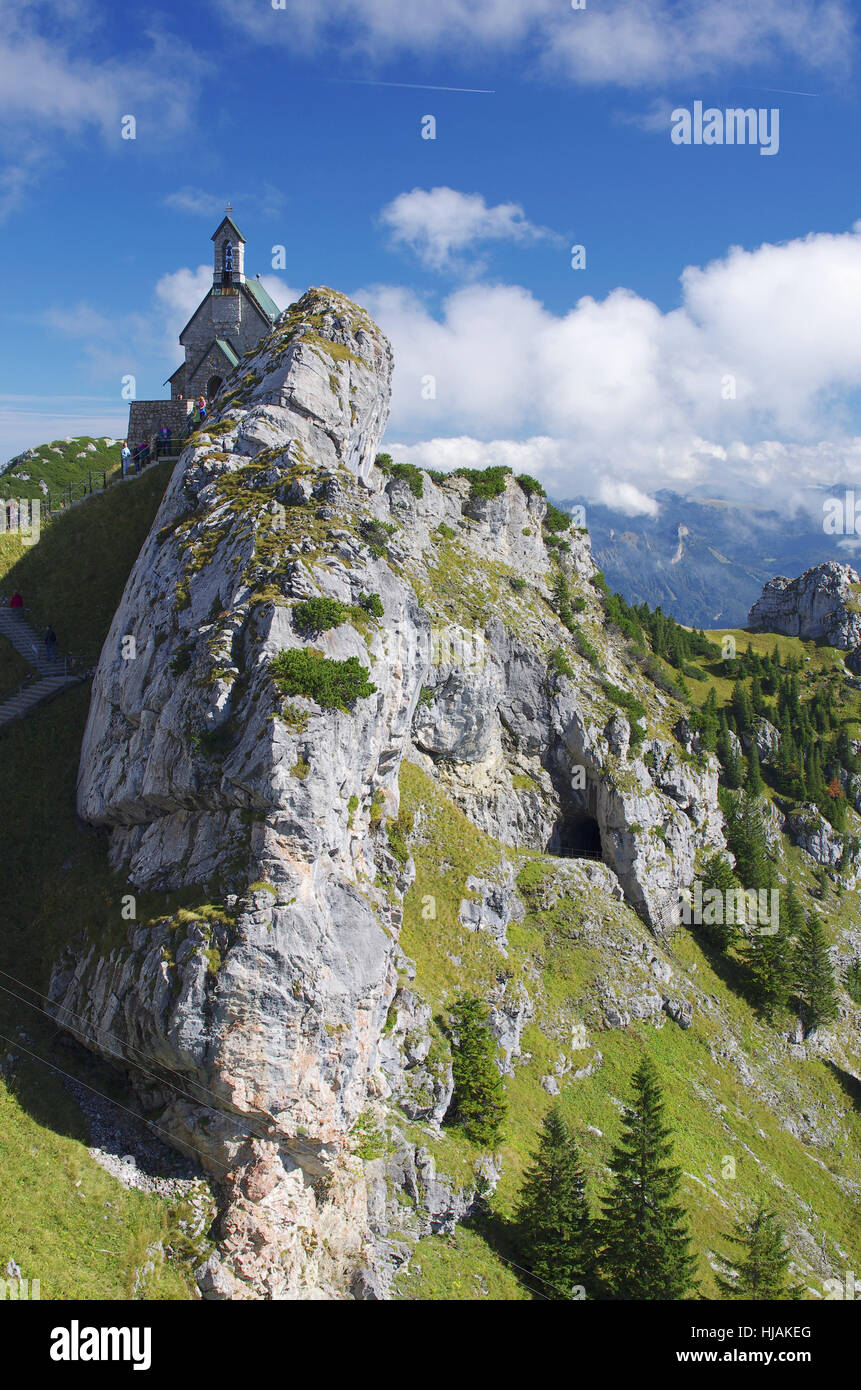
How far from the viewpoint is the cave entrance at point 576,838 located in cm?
6106

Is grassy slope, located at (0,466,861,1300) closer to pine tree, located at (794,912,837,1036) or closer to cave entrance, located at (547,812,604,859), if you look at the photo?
pine tree, located at (794,912,837,1036)

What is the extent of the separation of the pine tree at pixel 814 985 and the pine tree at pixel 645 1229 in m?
33.5

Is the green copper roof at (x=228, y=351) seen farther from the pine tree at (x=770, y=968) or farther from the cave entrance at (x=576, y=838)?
the pine tree at (x=770, y=968)

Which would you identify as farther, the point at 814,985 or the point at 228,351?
the point at 814,985

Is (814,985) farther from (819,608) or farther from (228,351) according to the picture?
(819,608)

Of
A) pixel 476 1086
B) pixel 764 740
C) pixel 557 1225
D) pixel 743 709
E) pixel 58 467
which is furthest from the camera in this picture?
pixel 743 709

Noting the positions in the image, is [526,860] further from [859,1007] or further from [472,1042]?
[859,1007]

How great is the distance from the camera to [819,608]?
13650 centimetres

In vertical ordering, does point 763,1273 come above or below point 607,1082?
below

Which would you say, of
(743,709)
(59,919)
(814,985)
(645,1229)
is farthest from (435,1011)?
(743,709)

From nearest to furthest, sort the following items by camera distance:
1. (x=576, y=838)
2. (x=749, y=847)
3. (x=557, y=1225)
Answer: (x=557, y=1225), (x=576, y=838), (x=749, y=847)

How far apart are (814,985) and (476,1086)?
122ft

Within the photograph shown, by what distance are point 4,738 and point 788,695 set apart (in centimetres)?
10071

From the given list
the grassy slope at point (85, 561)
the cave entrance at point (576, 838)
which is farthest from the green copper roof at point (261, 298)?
the cave entrance at point (576, 838)
